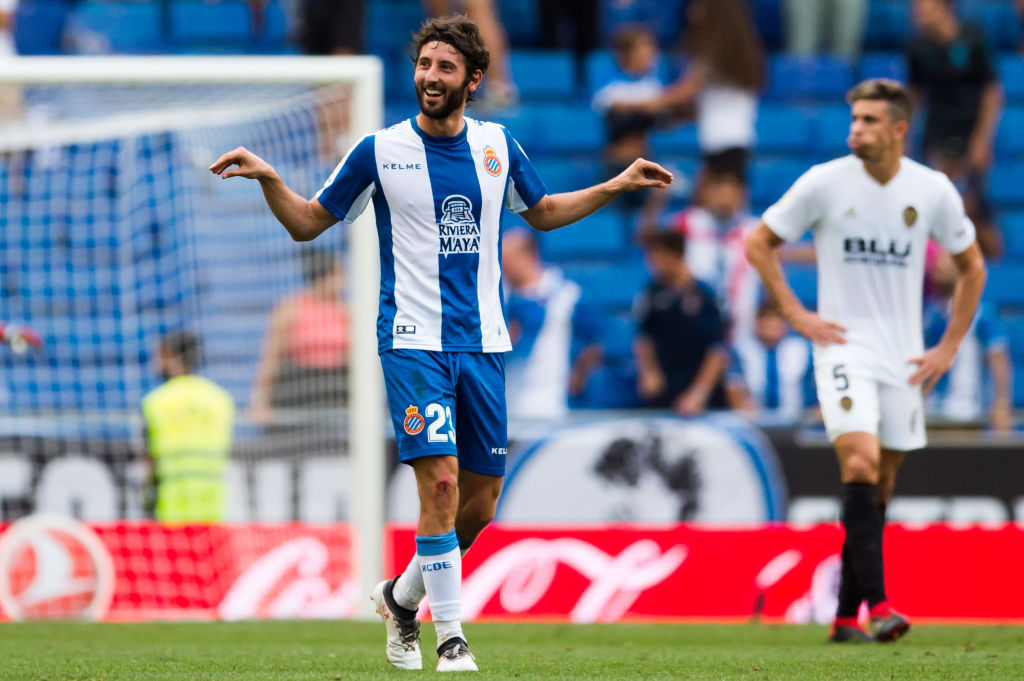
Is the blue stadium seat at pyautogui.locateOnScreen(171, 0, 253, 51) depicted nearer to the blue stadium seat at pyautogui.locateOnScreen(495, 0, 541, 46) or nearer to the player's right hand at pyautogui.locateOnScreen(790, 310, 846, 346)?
the blue stadium seat at pyautogui.locateOnScreen(495, 0, 541, 46)

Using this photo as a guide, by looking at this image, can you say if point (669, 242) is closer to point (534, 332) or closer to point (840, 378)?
point (534, 332)

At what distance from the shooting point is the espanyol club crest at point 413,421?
16.7ft

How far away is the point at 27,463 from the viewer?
29.8 feet

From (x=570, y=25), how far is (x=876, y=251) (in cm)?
828

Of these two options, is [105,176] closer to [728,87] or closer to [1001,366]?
[728,87]

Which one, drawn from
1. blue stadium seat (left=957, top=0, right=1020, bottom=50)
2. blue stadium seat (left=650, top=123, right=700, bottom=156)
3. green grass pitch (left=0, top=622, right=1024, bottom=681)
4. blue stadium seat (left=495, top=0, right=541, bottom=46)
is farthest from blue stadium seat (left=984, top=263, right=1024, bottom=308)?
green grass pitch (left=0, top=622, right=1024, bottom=681)

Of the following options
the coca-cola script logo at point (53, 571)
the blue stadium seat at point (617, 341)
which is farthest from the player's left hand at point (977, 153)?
the coca-cola script logo at point (53, 571)

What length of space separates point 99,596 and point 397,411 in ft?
14.3

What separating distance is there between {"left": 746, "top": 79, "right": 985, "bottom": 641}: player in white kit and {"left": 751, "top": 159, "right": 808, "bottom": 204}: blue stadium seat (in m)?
6.57

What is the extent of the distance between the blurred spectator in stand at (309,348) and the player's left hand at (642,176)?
13.4ft

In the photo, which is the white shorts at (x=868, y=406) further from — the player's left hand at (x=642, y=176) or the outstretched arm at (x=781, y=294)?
the player's left hand at (x=642, y=176)

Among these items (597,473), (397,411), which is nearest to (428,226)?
(397,411)

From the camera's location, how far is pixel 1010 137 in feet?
46.6

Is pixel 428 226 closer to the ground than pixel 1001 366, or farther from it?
farther from it
